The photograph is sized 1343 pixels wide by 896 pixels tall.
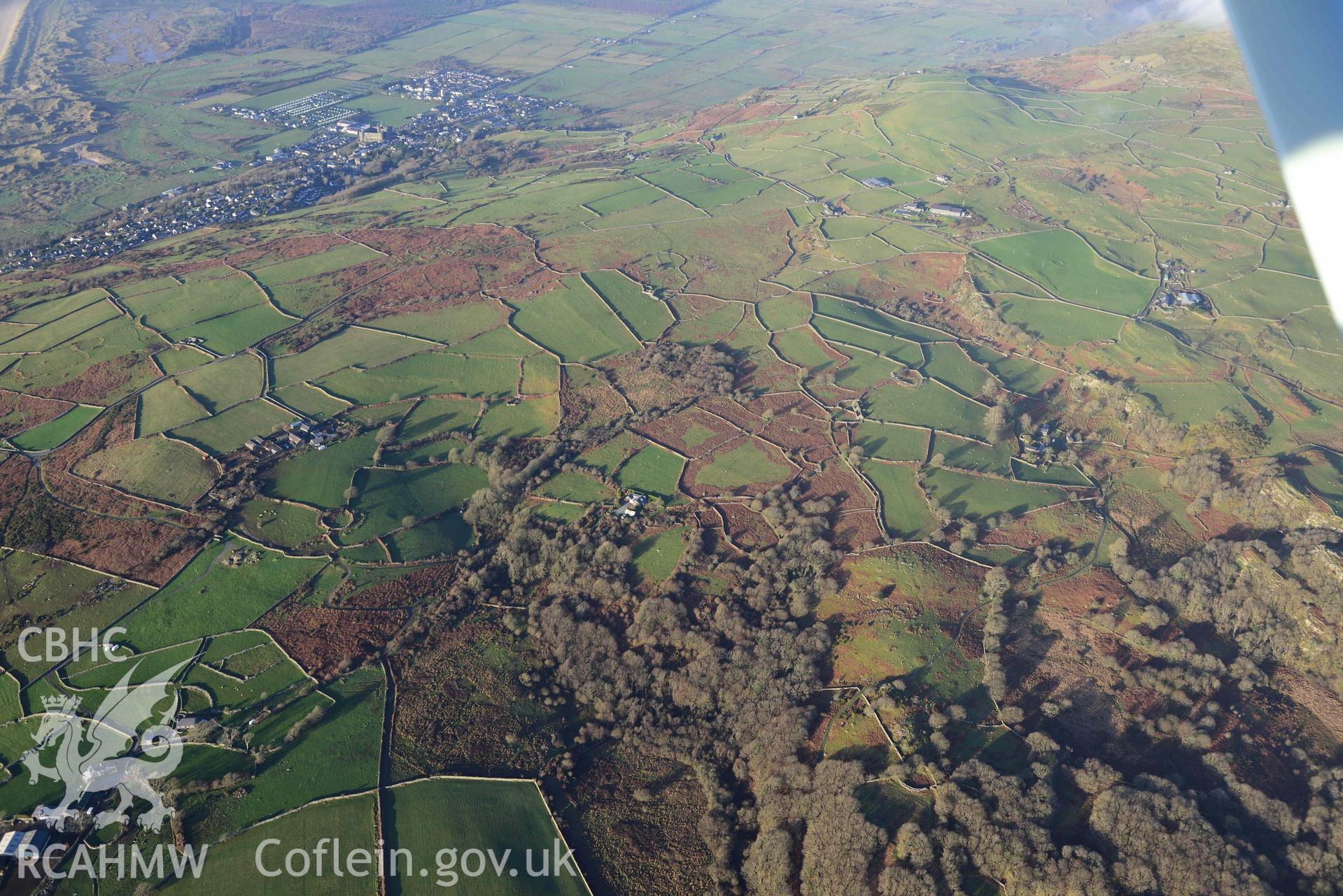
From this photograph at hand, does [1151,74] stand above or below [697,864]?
above

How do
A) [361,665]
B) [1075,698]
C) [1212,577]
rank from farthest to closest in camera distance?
[1212,577] < [361,665] < [1075,698]

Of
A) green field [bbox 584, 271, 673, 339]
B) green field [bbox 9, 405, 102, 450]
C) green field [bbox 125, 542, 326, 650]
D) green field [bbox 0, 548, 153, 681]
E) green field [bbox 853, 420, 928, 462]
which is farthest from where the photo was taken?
green field [bbox 584, 271, 673, 339]

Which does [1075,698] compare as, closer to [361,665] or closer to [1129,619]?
[1129,619]

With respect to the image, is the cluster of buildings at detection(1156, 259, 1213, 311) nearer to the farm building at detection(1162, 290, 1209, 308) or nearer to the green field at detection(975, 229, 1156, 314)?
the farm building at detection(1162, 290, 1209, 308)

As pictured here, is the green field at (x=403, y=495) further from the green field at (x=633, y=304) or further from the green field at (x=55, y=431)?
the green field at (x=633, y=304)

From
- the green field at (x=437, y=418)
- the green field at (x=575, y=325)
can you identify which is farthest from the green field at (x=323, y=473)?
the green field at (x=575, y=325)

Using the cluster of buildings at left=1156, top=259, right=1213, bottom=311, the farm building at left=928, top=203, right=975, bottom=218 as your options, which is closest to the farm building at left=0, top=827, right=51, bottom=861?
the cluster of buildings at left=1156, top=259, right=1213, bottom=311

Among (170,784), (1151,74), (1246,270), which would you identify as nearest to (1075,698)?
(170,784)
